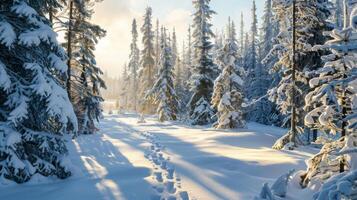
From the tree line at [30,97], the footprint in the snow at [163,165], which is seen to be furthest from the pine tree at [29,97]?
the footprint in the snow at [163,165]

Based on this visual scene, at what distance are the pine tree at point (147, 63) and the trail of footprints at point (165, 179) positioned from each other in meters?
40.2

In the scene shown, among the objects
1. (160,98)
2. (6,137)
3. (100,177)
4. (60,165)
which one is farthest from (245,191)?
(160,98)

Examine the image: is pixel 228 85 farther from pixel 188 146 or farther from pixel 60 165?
pixel 60 165

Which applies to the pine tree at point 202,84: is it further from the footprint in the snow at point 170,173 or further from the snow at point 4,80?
the snow at point 4,80

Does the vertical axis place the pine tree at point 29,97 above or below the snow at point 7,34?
below

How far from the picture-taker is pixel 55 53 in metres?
11.0

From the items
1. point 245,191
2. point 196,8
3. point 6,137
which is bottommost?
point 245,191

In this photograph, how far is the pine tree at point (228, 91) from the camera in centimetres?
2767

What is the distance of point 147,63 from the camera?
58.6m

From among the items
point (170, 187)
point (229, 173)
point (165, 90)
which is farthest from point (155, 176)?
point (165, 90)

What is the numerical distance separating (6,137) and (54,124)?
8.35 ft

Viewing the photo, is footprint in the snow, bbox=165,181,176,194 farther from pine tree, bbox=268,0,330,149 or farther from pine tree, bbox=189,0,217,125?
pine tree, bbox=189,0,217,125

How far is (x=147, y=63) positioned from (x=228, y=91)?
32003mm

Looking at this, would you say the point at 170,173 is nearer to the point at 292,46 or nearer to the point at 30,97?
the point at 30,97
